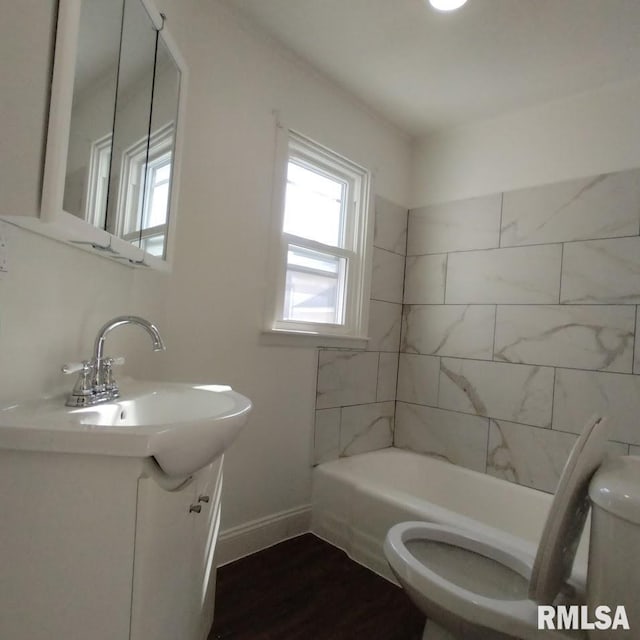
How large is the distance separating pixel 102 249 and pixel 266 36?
1484 millimetres

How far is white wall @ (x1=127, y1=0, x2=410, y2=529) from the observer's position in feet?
5.68

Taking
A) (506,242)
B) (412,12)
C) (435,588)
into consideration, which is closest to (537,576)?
(435,588)

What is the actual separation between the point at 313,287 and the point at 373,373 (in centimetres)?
70

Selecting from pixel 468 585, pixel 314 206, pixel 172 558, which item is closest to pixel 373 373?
pixel 314 206

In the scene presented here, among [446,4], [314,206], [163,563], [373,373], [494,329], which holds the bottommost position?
[163,563]

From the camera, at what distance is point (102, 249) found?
3.73 ft

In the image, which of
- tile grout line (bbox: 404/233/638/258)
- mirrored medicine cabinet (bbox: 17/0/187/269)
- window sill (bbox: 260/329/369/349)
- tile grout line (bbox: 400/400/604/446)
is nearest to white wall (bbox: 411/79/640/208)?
tile grout line (bbox: 404/233/638/258)

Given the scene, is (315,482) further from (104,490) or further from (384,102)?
(384,102)

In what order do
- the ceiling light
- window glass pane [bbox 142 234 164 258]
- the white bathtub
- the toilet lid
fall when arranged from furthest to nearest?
the white bathtub
the ceiling light
window glass pane [bbox 142 234 164 258]
the toilet lid

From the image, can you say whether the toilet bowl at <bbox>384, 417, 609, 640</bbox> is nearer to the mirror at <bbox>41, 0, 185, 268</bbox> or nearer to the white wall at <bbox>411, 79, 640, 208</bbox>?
the mirror at <bbox>41, 0, 185, 268</bbox>

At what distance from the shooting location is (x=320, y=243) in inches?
93.0

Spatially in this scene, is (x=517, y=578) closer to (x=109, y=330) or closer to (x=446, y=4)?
(x=109, y=330)

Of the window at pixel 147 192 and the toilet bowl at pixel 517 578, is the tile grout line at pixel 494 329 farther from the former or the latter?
the window at pixel 147 192

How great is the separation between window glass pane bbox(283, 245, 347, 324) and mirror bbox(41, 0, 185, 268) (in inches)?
33.0
